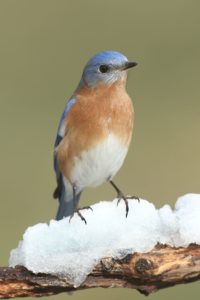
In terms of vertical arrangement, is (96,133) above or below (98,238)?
above

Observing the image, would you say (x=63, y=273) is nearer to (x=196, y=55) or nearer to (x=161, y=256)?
(x=161, y=256)

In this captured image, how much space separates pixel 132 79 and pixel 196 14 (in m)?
3.01

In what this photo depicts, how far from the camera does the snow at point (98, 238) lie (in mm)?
5043

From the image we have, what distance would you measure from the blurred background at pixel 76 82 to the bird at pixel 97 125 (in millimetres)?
2218

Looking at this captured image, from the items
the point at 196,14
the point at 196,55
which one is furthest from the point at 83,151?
the point at 196,14

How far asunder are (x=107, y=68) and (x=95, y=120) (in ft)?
1.28

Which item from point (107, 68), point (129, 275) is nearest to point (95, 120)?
point (107, 68)

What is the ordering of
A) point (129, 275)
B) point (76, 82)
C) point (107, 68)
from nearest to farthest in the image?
point (129, 275) < point (107, 68) < point (76, 82)

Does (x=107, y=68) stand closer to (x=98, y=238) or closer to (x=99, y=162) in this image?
(x=99, y=162)

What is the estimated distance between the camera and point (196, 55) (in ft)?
46.9

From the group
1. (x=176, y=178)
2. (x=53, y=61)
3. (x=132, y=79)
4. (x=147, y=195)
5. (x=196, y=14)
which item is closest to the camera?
(x=147, y=195)

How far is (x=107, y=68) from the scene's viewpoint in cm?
664

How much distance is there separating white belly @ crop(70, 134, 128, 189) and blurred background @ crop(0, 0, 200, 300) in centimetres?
212

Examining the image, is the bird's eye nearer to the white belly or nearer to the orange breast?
the orange breast
